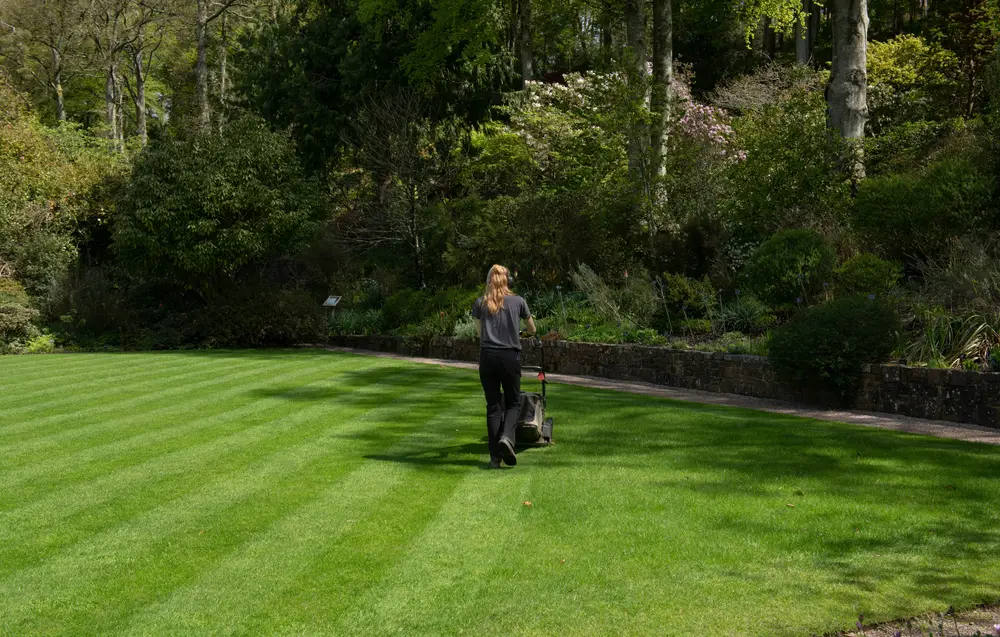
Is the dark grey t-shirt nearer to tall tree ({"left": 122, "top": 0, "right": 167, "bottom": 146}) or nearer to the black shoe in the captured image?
the black shoe

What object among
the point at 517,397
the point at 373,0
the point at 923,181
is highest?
the point at 373,0

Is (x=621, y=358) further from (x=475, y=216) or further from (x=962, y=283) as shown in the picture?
(x=475, y=216)

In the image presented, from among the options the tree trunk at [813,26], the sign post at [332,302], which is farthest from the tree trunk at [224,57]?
the tree trunk at [813,26]

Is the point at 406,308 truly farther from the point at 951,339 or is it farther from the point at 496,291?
the point at 496,291

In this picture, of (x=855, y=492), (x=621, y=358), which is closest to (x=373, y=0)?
(x=621, y=358)

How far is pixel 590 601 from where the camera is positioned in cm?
469

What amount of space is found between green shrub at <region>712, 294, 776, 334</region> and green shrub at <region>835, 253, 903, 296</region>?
1.33 m

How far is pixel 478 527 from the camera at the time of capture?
5.92 m

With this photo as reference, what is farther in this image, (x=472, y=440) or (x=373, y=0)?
(x=373, y=0)

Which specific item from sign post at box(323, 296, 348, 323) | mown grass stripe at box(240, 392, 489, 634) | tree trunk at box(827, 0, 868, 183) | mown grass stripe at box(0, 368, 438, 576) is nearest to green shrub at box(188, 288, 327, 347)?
sign post at box(323, 296, 348, 323)

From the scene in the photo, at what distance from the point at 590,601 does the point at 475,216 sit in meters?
17.9

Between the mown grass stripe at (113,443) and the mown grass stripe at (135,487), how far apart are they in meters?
0.32

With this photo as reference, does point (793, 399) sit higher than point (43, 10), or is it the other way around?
point (43, 10)

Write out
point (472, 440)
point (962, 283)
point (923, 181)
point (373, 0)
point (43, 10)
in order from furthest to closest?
point (43, 10), point (373, 0), point (923, 181), point (962, 283), point (472, 440)
